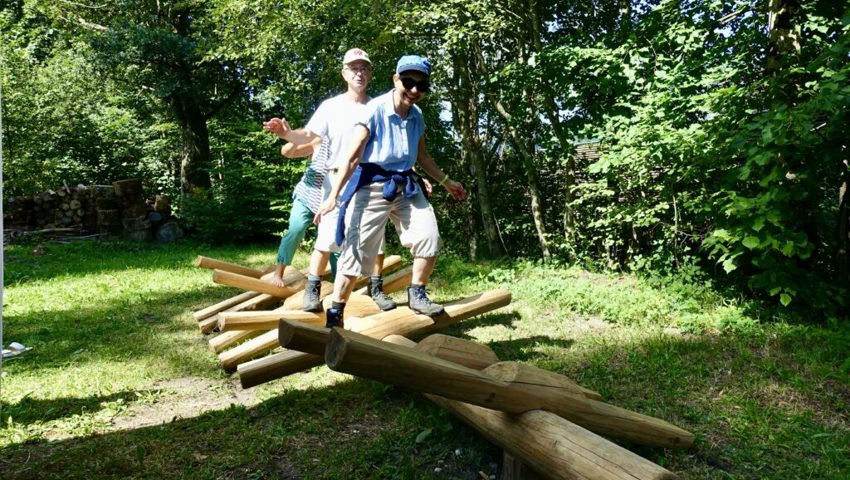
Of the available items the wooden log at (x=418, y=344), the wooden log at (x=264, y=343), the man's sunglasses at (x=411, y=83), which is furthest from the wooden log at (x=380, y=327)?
the man's sunglasses at (x=411, y=83)

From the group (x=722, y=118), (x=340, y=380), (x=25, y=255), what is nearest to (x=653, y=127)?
(x=722, y=118)

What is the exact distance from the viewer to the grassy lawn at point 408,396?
2939 mm

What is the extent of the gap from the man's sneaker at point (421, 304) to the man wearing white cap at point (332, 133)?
0.40 meters

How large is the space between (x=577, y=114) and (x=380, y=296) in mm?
4367

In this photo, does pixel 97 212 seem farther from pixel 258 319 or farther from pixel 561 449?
pixel 561 449

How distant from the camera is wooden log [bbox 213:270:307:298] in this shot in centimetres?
513

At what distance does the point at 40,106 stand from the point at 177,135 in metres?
3.89

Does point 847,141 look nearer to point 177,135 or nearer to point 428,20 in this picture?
point 428,20

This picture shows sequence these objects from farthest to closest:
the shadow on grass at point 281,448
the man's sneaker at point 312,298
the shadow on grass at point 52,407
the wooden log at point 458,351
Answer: the man's sneaker at point 312,298 < the shadow on grass at point 52,407 < the shadow on grass at point 281,448 < the wooden log at point 458,351

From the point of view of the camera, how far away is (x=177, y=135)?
19.0 metres

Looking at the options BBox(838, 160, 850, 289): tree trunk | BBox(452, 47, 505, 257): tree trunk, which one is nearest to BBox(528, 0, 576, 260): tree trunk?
BBox(452, 47, 505, 257): tree trunk

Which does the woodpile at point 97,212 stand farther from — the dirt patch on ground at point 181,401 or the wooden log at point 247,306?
the dirt patch on ground at point 181,401

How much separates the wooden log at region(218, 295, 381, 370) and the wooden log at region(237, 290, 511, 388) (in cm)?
30

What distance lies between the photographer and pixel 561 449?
2.20 meters
